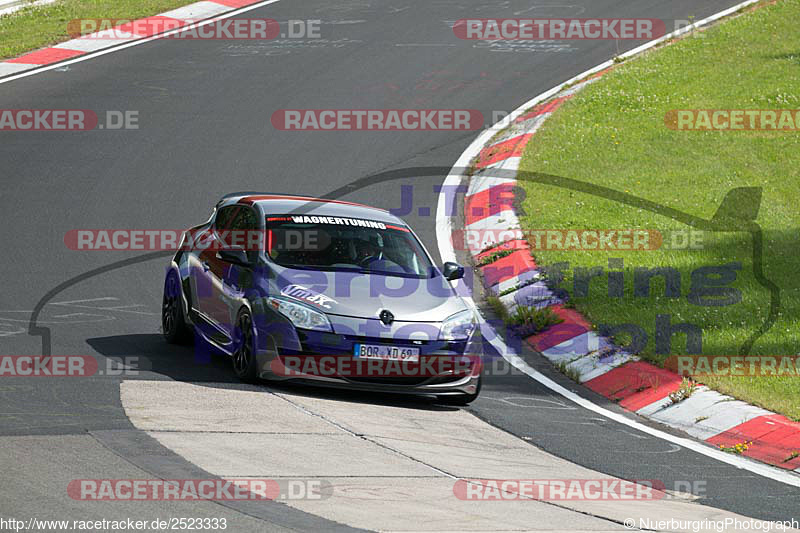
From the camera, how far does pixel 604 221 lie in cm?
1502

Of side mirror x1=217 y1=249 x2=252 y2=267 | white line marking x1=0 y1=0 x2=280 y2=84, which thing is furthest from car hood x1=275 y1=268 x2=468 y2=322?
white line marking x1=0 y1=0 x2=280 y2=84

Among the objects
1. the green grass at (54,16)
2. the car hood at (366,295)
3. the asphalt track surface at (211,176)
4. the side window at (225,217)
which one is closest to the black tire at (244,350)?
the asphalt track surface at (211,176)

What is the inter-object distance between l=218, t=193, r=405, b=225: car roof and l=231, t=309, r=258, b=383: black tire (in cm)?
142

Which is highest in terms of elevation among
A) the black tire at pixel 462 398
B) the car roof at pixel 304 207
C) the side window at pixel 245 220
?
the car roof at pixel 304 207

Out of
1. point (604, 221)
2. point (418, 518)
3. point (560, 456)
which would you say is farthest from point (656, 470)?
point (604, 221)

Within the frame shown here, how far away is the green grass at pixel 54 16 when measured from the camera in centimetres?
2339

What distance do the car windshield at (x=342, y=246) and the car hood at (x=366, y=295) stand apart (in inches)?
7.3

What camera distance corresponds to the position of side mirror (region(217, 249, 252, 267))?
9.93m

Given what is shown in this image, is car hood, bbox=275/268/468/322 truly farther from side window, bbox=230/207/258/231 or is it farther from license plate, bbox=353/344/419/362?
side window, bbox=230/207/258/231

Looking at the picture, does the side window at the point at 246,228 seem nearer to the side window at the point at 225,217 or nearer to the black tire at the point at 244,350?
the side window at the point at 225,217

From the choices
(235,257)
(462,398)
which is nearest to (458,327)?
(462,398)

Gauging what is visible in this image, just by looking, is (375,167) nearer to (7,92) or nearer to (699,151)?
(699,151)

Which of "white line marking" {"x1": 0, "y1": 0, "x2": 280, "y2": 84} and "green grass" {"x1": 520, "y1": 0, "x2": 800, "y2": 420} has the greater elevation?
"white line marking" {"x1": 0, "y1": 0, "x2": 280, "y2": 84}

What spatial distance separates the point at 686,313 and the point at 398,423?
14.6ft
